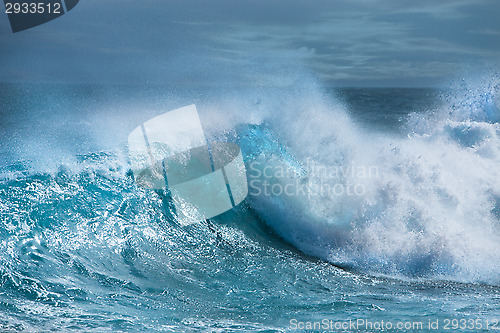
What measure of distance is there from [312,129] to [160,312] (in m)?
5.84

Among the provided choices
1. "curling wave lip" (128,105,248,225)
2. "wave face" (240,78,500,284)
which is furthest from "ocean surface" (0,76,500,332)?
"curling wave lip" (128,105,248,225)

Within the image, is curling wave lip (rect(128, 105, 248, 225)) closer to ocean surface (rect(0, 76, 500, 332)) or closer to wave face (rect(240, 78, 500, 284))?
ocean surface (rect(0, 76, 500, 332))

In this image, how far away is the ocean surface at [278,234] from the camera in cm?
460

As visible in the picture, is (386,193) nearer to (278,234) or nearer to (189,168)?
(278,234)

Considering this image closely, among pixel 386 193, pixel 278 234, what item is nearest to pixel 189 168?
pixel 278 234

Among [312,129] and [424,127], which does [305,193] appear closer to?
[312,129]

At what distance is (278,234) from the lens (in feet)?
25.1

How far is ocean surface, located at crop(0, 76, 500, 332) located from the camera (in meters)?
4.60

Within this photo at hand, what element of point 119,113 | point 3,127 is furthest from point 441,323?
point 3,127

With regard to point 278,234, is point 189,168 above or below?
above

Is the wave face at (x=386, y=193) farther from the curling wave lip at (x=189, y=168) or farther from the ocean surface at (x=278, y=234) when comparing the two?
the curling wave lip at (x=189, y=168)

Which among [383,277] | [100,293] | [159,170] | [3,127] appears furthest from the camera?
[3,127]

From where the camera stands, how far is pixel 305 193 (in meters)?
8.20

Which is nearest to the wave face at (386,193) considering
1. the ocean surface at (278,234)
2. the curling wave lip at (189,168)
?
the ocean surface at (278,234)
